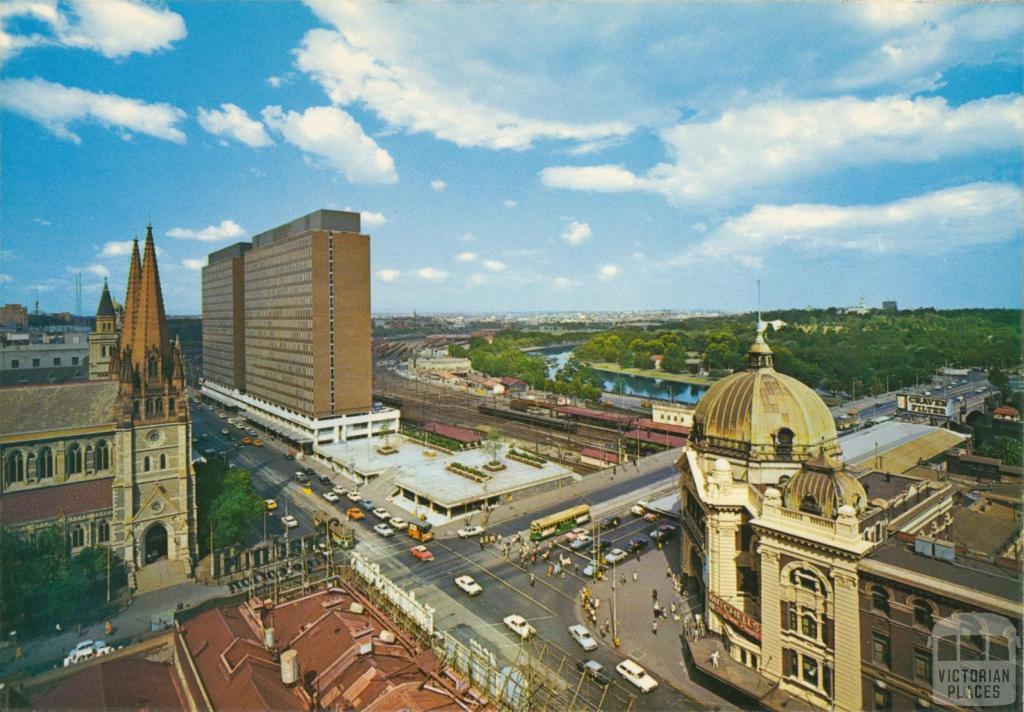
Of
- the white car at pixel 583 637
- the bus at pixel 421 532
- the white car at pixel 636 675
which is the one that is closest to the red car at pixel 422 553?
the bus at pixel 421 532

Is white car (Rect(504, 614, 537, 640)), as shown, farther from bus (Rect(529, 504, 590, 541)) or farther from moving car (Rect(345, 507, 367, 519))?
moving car (Rect(345, 507, 367, 519))

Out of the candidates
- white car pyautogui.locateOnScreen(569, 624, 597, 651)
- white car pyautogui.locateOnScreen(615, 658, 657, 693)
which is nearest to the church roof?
white car pyautogui.locateOnScreen(569, 624, 597, 651)

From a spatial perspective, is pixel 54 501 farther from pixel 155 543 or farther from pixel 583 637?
pixel 583 637

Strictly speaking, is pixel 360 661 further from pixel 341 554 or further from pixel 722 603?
pixel 341 554

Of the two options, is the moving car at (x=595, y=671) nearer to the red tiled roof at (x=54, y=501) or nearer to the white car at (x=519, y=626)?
the white car at (x=519, y=626)

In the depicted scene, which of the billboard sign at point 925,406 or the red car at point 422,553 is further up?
the billboard sign at point 925,406

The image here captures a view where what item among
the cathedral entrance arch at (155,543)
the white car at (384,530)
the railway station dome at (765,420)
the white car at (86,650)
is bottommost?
the white car at (384,530)
